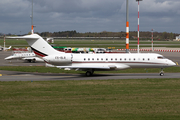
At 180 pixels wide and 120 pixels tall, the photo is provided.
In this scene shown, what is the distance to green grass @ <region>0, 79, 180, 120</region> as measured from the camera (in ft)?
45.4

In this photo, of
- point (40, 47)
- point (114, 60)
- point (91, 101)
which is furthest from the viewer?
point (40, 47)

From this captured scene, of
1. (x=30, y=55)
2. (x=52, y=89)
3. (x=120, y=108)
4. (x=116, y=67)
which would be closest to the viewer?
(x=120, y=108)

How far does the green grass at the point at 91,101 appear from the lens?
545 inches

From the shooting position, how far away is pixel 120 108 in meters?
15.2

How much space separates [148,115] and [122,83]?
10321 millimetres

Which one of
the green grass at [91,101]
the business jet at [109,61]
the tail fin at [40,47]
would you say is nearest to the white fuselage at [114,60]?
the business jet at [109,61]

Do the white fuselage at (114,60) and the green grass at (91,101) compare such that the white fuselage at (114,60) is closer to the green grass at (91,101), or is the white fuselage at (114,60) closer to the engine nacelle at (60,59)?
the engine nacelle at (60,59)

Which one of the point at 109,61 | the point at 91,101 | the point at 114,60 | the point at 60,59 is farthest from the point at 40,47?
the point at 91,101

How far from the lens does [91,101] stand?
17047 millimetres

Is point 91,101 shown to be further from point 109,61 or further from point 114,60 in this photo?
point 114,60

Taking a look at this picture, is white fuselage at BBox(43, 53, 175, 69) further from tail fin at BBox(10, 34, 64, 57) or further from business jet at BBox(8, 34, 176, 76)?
tail fin at BBox(10, 34, 64, 57)

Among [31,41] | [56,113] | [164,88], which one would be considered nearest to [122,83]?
[164,88]

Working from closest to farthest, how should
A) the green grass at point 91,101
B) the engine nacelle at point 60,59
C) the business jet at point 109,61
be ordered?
the green grass at point 91,101
the business jet at point 109,61
the engine nacelle at point 60,59

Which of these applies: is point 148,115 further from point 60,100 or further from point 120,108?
point 60,100
